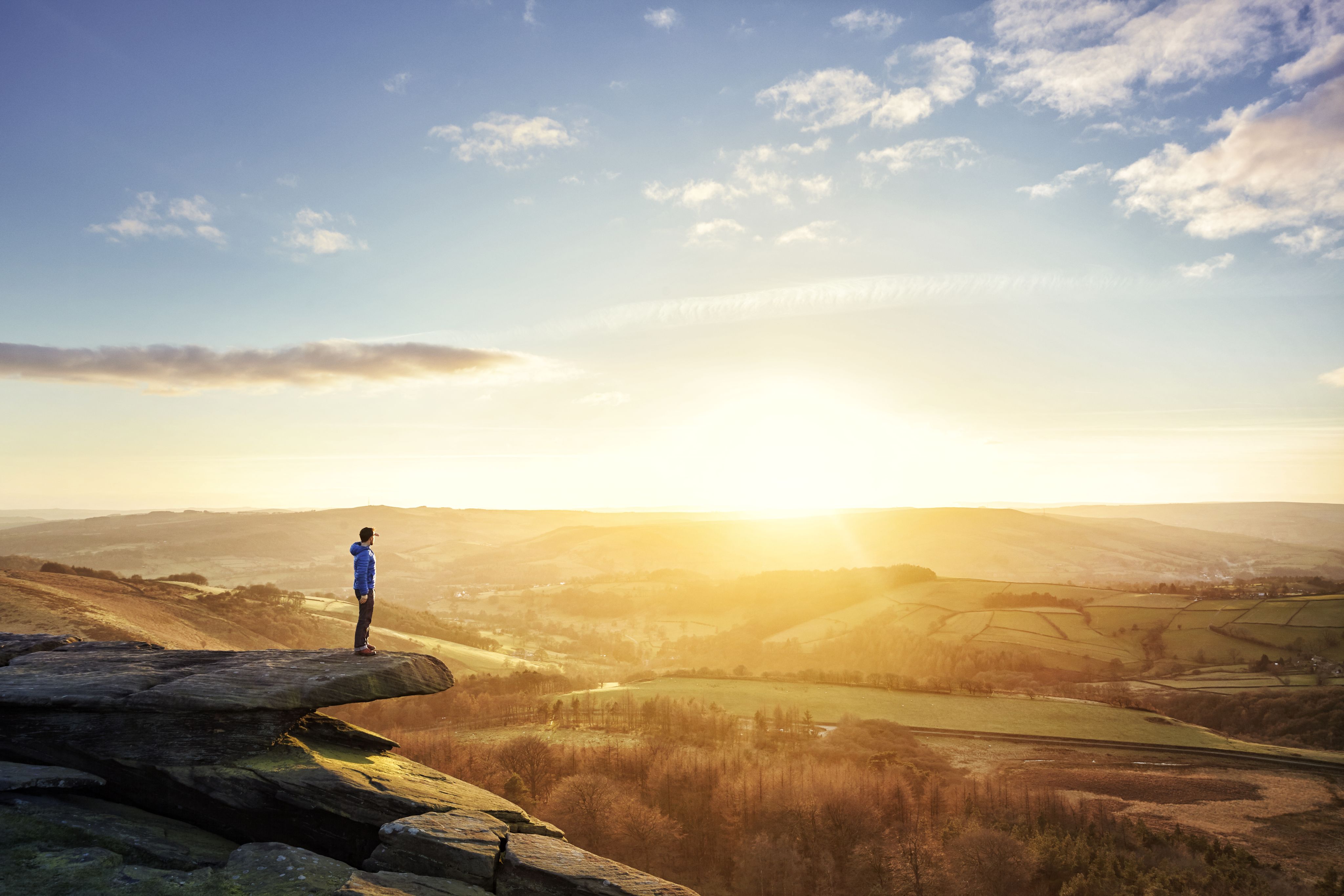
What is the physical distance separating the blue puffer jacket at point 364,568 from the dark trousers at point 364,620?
244 mm

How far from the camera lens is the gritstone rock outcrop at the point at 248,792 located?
16.3 metres

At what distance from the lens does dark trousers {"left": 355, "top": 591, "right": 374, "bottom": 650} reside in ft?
75.7

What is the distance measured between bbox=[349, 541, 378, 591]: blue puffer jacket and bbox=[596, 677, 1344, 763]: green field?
267ft

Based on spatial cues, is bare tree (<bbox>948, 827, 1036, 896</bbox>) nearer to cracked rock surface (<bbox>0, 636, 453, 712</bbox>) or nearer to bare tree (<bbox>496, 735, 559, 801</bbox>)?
bare tree (<bbox>496, 735, 559, 801</bbox>)

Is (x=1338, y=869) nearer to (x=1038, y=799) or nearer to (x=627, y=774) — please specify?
(x=1038, y=799)

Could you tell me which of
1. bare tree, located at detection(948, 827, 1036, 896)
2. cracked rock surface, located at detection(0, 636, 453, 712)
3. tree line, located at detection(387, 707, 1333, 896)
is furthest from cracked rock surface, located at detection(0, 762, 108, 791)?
bare tree, located at detection(948, 827, 1036, 896)

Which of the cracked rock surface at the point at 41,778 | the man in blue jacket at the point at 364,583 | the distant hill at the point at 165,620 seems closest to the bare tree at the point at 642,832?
the distant hill at the point at 165,620

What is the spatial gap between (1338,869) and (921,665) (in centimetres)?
8268

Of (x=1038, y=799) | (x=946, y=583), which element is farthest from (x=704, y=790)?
(x=946, y=583)

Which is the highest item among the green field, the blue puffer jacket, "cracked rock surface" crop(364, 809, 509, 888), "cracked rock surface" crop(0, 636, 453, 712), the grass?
the blue puffer jacket

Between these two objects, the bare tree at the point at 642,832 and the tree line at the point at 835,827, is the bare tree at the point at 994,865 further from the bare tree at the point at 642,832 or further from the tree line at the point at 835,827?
the bare tree at the point at 642,832

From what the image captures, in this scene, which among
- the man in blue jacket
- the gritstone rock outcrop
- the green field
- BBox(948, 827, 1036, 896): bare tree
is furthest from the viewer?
the green field

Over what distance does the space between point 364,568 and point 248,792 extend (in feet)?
24.3

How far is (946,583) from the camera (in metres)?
174
